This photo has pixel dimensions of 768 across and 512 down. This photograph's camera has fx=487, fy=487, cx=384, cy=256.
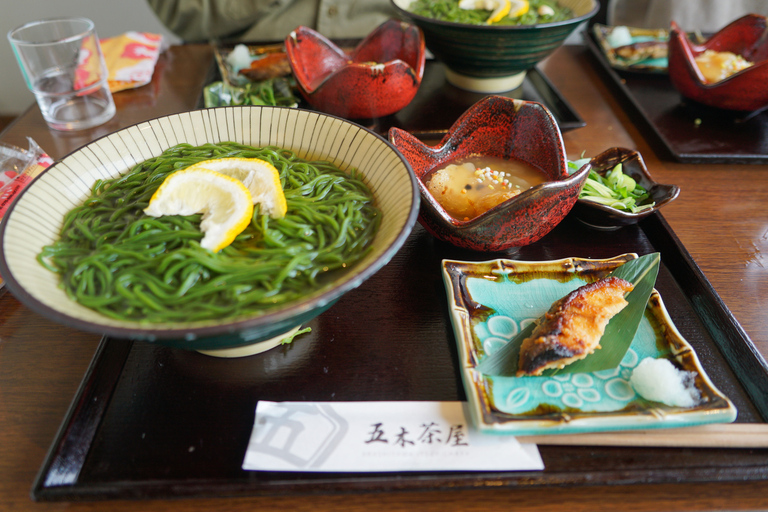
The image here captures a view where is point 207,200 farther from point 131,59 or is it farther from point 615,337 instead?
point 131,59

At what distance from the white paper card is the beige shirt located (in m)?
3.02

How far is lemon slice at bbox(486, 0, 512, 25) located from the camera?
105 inches

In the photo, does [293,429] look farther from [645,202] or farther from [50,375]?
[645,202]

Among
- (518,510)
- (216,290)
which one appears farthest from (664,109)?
(216,290)

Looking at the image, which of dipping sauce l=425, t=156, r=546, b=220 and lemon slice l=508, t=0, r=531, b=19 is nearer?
dipping sauce l=425, t=156, r=546, b=220

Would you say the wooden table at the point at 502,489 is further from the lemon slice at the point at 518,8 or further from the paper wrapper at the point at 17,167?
the lemon slice at the point at 518,8

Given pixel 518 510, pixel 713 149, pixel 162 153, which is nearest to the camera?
pixel 518 510

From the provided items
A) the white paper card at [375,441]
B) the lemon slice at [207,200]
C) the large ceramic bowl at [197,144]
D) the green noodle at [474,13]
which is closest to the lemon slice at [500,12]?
the green noodle at [474,13]

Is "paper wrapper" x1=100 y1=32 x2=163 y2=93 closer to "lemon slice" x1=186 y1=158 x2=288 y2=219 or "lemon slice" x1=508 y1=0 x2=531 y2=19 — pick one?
"lemon slice" x1=186 y1=158 x2=288 y2=219

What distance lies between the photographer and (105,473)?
1.11 meters

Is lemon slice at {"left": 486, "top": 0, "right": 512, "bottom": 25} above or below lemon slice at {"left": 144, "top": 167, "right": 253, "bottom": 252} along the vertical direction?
below

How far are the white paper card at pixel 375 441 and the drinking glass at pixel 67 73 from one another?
7.13 feet

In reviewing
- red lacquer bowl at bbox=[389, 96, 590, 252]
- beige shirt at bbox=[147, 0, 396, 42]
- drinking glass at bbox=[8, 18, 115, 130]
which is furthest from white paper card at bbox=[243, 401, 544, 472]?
beige shirt at bbox=[147, 0, 396, 42]

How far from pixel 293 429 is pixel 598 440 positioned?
72 cm
